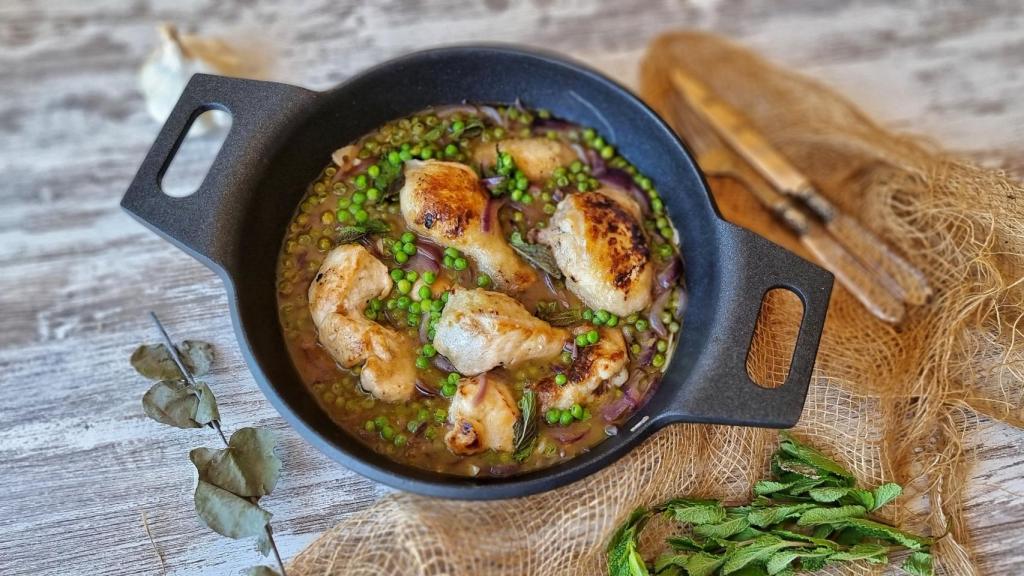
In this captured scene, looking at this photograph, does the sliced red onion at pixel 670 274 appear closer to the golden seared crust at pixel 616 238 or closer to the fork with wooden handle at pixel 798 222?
the golden seared crust at pixel 616 238

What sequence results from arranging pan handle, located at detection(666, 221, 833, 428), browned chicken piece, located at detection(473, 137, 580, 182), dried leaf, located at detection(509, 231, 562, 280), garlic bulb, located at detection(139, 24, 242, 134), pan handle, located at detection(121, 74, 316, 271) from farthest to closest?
garlic bulb, located at detection(139, 24, 242, 134) → browned chicken piece, located at detection(473, 137, 580, 182) → dried leaf, located at detection(509, 231, 562, 280) → pan handle, located at detection(121, 74, 316, 271) → pan handle, located at detection(666, 221, 833, 428)

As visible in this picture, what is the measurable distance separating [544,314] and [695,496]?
3.22 feet

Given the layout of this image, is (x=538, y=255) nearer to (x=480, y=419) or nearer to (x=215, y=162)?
→ (x=480, y=419)

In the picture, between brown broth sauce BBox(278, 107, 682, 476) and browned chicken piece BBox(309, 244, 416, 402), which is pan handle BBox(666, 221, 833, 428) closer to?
brown broth sauce BBox(278, 107, 682, 476)

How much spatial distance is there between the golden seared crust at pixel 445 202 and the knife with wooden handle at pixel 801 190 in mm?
1525

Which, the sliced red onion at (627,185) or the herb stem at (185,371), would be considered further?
the sliced red onion at (627,185)

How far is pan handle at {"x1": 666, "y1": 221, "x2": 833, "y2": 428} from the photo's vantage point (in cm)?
262

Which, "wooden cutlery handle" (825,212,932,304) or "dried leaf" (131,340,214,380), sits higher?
"wooden cutlery handle" (825,212,932,304)

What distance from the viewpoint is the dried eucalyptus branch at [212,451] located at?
2.88 m

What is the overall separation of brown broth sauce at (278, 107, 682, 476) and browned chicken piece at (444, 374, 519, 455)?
0.06 meters

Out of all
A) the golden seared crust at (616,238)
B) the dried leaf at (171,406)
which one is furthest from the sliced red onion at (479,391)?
the dried leaf at (171,406)

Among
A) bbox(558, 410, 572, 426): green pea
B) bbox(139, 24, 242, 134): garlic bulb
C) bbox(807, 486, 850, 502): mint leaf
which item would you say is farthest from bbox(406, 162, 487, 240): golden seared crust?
bbox(807, 486, 850, 502): mint leaf

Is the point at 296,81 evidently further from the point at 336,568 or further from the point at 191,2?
the point at 336,568

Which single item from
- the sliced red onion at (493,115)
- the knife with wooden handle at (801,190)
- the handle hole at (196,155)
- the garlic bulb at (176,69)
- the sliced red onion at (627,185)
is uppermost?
the knife with wooden handle at (801,190)
